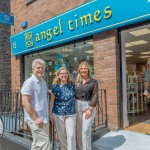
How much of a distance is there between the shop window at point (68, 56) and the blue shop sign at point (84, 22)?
0.35 metres

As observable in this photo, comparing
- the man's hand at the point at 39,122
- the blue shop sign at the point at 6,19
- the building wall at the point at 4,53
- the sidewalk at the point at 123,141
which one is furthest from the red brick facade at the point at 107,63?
the building wall at the point at 4,53

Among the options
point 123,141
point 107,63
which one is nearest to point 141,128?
point 123,141

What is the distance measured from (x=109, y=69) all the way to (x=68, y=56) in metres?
2.28

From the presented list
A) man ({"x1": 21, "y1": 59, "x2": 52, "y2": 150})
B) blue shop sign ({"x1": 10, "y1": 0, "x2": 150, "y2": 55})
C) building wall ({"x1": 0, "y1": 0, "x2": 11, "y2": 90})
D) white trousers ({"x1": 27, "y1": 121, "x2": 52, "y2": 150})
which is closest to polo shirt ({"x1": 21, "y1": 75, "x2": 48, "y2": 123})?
man ({"x1": 21, "y1": 59, "x2": 52, "y2": 150})

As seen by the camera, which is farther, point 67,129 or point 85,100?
point 85,100

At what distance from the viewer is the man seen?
11.7 feet

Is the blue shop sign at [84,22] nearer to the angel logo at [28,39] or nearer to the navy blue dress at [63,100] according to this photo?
the angel logo at [28,39]

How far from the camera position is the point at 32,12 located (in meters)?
8.48

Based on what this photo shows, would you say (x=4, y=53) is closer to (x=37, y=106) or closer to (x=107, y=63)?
(x=107, y=63)

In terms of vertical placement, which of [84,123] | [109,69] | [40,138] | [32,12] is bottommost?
[40,138]

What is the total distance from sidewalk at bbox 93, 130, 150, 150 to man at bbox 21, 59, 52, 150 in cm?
151

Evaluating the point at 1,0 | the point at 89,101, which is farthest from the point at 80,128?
the point at 1,0

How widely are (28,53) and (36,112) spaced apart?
5626 mm

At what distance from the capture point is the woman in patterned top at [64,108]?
13.1 ft
